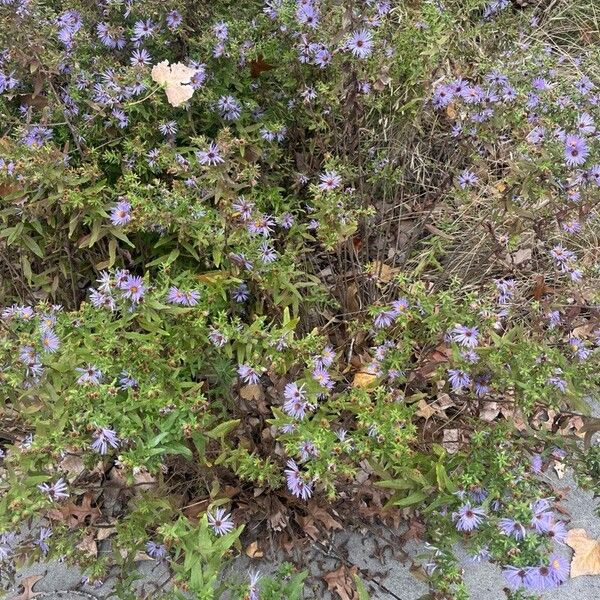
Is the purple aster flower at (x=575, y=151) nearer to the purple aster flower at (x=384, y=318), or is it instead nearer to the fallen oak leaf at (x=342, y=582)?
the purple aster flower at (x=384, y=318)

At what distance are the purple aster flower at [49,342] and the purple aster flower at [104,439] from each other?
326 millimetres

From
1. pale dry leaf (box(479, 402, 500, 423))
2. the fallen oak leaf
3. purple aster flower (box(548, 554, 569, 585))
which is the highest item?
purple aster flower (box(548, 554, 569, 585))

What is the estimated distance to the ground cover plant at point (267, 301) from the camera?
6.24ft

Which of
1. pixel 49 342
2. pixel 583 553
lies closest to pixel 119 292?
pixel 49 342

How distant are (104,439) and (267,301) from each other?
96cm

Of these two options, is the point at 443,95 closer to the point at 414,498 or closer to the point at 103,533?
the point at 414,498

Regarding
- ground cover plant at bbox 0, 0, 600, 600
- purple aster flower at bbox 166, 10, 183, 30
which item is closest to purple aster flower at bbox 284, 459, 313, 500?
ground cover plant at bbox 0, 0, 600, 600

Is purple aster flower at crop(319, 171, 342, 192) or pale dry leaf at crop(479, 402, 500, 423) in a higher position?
purple aster flower at crop(319, 171, 342, 192)

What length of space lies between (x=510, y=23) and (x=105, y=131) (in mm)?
2012

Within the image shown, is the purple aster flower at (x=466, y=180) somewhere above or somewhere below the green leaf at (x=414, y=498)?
above

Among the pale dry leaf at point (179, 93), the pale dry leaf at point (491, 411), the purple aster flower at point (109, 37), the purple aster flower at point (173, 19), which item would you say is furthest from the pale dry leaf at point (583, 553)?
the purple aster flower at point (109, 37)

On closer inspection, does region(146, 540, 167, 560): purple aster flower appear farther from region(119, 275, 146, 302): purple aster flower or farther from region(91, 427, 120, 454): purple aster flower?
region(119, 275, 146, 302): purple aster flower

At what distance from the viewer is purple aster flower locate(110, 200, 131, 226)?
2297mm

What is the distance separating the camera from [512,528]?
1.61m
